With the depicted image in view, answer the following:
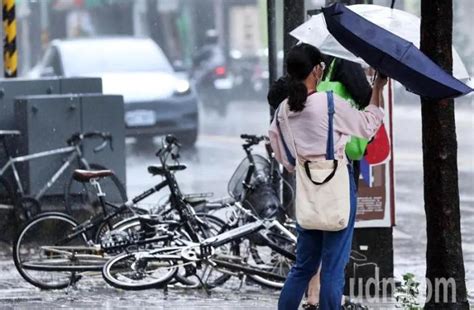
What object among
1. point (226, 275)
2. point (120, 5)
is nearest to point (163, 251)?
point (226, 275)

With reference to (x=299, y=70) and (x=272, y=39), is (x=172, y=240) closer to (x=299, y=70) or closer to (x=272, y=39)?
(x=272, y=39)

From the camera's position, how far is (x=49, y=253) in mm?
10656

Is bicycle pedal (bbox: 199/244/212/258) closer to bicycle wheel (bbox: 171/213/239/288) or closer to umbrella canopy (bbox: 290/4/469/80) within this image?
bicycle wheel (bbox: 171/213/239/288)

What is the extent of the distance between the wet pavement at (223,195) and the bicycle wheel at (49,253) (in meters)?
0.12

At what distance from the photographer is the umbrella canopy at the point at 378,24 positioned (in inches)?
→ 331

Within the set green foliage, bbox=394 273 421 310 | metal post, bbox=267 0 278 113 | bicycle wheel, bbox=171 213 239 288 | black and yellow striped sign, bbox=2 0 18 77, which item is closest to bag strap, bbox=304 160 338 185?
green foliage, bbox=394 273 421 310

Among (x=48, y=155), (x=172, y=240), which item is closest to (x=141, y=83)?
(x=48, y=155)

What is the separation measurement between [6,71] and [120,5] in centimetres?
3013

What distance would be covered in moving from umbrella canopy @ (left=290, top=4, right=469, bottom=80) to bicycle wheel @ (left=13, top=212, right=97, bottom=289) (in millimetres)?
2672

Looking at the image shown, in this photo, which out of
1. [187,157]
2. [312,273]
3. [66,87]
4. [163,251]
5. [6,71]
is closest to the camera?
[312,273]

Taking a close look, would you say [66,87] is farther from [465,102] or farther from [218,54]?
[218,54]

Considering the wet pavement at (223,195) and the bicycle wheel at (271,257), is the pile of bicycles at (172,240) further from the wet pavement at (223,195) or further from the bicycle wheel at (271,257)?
the wet pavement at (223,195)

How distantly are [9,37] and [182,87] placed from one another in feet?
28.2

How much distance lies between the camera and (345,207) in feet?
25.3
